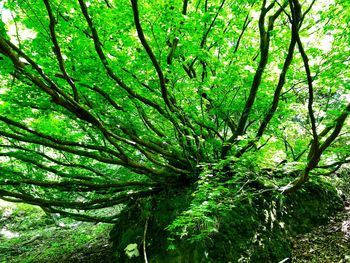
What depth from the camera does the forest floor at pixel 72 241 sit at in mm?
3917

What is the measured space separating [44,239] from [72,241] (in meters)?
1.53

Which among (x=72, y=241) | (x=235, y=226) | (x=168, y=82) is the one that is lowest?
(x=235, y=226)

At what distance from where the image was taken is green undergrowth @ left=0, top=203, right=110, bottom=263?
597 centimetres

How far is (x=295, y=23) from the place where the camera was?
7.01 ft

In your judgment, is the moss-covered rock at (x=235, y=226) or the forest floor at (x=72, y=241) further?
the forest floor at (x=72, y=241)

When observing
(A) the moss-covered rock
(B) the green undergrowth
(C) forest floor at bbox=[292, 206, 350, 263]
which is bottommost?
(C) forest floor at bbox=[292, 206, 350, 263]

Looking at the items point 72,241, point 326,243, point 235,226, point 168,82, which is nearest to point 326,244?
point 326,243

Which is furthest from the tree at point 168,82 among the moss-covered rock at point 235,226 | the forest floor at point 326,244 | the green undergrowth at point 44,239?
the green undergrowth at point 44,239

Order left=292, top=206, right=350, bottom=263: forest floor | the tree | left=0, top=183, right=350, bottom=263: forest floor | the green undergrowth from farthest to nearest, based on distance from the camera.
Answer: the green undergrowth, left=0, top=183, right=350, bottom=263: forest floor, left=292, top=206, right=350, bottom=263: forest floor, the tree

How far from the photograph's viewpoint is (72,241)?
7.15 metres

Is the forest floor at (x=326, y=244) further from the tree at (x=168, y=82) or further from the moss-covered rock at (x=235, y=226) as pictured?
the tree at (x=168, y=82)

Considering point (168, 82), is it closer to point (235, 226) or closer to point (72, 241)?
point (235, 226)

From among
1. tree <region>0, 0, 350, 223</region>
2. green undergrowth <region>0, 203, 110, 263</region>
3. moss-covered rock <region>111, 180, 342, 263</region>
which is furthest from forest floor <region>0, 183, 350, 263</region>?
tree <region>0, 0, 350, 223</region>

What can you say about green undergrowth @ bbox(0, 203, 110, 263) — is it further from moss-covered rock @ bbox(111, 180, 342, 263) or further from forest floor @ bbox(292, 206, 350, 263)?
forest floor @ bbox(292, 206, 350, 263)
